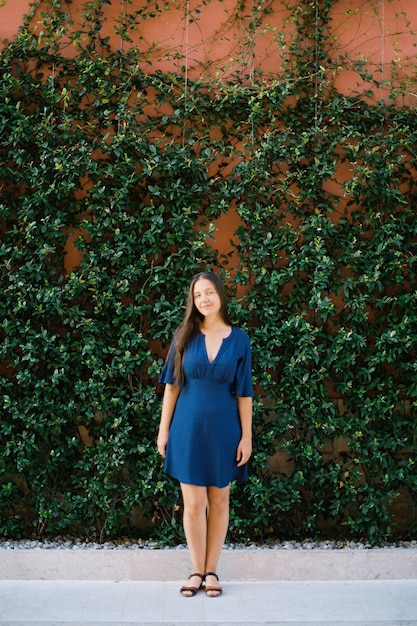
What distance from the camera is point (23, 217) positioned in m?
4.97

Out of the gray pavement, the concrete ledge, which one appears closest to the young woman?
the gray pavement

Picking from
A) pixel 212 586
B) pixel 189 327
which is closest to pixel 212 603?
pixel 212 586

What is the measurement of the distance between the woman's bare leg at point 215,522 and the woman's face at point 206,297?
3.02 feet

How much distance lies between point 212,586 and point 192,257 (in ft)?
5.95

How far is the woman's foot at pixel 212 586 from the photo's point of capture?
4.39 meters

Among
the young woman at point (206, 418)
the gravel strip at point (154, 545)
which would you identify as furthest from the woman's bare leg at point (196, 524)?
the gravel strip at point (154, 545)

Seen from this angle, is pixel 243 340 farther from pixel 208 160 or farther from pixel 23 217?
pixel 23 217

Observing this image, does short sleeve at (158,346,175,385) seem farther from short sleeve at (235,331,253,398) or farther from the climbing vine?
the climbing vine

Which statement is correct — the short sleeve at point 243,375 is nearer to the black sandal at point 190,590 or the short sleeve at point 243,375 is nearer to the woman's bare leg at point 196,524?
the woman's bare leg at point 196,524

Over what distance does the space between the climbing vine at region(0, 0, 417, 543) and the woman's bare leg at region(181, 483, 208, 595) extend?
0.54m

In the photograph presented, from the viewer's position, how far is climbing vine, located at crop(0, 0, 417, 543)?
4.95 meters

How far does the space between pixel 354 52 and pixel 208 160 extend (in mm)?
1163

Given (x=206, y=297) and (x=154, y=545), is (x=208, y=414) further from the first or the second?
(x=154, y=545)

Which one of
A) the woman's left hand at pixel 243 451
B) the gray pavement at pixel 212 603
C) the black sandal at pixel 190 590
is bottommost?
the gray pavement at pixel 212 603
